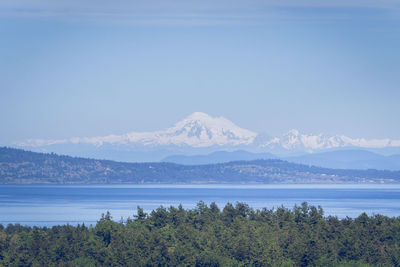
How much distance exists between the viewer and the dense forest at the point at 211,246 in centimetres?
6456

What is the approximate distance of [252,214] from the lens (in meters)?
90.2

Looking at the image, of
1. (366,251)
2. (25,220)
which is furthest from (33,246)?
(25,220)

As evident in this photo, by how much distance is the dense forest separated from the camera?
64.6 meters

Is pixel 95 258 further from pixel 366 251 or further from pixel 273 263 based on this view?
pixel 366 251

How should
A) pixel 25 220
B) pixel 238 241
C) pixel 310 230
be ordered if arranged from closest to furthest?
1. pixel 238 241
2. pixel 310 230
3. pixel 25 220

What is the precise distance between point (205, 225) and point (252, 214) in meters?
8.02

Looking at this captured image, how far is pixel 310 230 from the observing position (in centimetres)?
7475

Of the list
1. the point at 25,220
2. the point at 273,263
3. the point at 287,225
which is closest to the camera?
the point at 273,263

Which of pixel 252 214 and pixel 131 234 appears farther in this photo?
pixel 252 214

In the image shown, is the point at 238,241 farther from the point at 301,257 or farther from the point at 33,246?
the point at 33,246

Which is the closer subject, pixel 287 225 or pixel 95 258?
pixel 95 258

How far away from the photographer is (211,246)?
225 feet

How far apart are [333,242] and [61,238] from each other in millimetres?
25832

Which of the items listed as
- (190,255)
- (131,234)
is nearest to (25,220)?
(131,234)
